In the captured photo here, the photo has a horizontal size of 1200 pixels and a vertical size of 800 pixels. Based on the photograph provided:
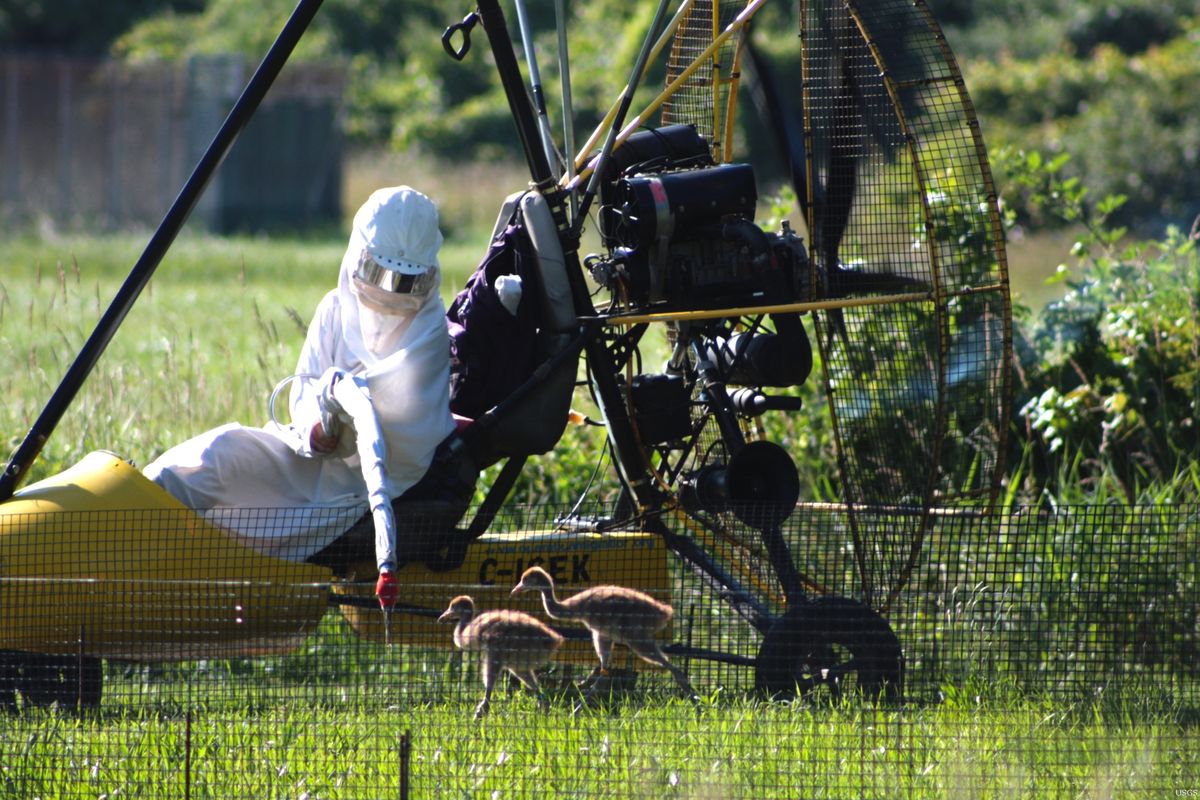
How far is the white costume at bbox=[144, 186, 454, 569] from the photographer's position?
186 inches

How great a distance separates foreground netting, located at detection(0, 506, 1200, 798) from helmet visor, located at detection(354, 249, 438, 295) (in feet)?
2.80

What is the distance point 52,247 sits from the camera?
17453 mm

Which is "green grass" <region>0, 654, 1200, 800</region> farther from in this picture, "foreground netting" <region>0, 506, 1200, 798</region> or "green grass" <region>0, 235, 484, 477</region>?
"green grass" <region>0, 235, 484, 477</region>

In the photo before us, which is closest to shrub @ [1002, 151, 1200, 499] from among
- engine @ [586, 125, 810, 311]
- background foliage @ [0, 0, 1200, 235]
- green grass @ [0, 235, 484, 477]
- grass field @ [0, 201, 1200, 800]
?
engine @ [586, 125, 810, 311]

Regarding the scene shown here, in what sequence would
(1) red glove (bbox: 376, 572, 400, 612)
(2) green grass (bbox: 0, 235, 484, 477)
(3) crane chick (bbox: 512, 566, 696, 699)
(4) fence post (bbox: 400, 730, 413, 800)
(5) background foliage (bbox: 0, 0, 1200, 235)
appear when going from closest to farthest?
1. (4) fence post (bbox: 400, 730, 413, 800)
2. (1) red glove (bbox: 376, 572, 400, 612)
3. (3) crane chick (bbox: 512, 566, 696, 699)
4. (2) green grass (bbox: 0, 235, 484, 477)
5. (5) background foliage (bbox: 0, 0, 1200, 235)

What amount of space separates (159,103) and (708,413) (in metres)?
17.8

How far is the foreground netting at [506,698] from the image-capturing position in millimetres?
4000

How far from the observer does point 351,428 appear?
4.80 meters

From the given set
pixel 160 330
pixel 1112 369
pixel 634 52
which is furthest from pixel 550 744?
pixel 634 52

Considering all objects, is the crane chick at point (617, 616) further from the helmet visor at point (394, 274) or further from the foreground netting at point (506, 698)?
the helmet visor at point (394, 274)

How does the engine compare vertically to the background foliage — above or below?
below

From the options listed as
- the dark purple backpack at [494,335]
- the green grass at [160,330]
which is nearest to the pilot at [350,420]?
the dark purple backpack at [494,335]

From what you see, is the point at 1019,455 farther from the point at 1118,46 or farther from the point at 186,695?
the point at 1118,46

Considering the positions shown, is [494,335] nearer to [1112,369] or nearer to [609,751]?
[609,751]
